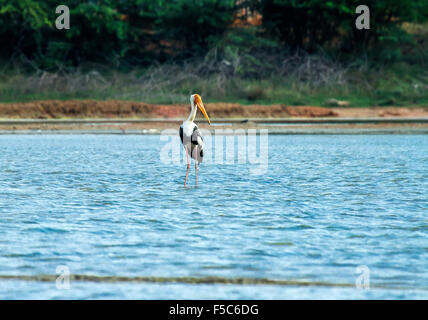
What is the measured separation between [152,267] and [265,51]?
37.1m

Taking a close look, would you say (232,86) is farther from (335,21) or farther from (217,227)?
(217,227)

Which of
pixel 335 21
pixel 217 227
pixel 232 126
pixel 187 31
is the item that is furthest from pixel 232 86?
pixel 217 227

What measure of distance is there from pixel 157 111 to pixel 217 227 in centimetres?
2566

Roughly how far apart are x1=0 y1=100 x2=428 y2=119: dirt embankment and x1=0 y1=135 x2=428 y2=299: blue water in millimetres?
17102

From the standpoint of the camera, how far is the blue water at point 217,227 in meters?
5.42

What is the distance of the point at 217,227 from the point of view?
25.3 feet

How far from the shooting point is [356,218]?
27.2 ft

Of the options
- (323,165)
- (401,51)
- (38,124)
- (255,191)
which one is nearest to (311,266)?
(255,191)

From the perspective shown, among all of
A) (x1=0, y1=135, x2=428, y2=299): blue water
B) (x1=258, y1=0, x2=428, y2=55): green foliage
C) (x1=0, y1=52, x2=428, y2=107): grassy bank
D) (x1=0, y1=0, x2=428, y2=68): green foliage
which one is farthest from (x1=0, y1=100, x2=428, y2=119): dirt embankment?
(x1=0, y1=135, x2=428, y2=299): blue water

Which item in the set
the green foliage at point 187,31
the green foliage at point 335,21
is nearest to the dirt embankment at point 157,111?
the green foliage at point 187,31

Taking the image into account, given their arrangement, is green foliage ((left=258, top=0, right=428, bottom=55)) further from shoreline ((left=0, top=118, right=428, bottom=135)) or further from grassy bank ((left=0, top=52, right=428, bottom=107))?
shoreline ((left=0, top=118, right=428, bottom=135))

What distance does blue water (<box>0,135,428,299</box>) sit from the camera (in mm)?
5418

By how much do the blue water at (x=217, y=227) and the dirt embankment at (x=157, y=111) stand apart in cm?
1710

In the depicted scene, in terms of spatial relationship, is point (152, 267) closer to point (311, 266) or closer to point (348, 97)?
point (311, 266)
